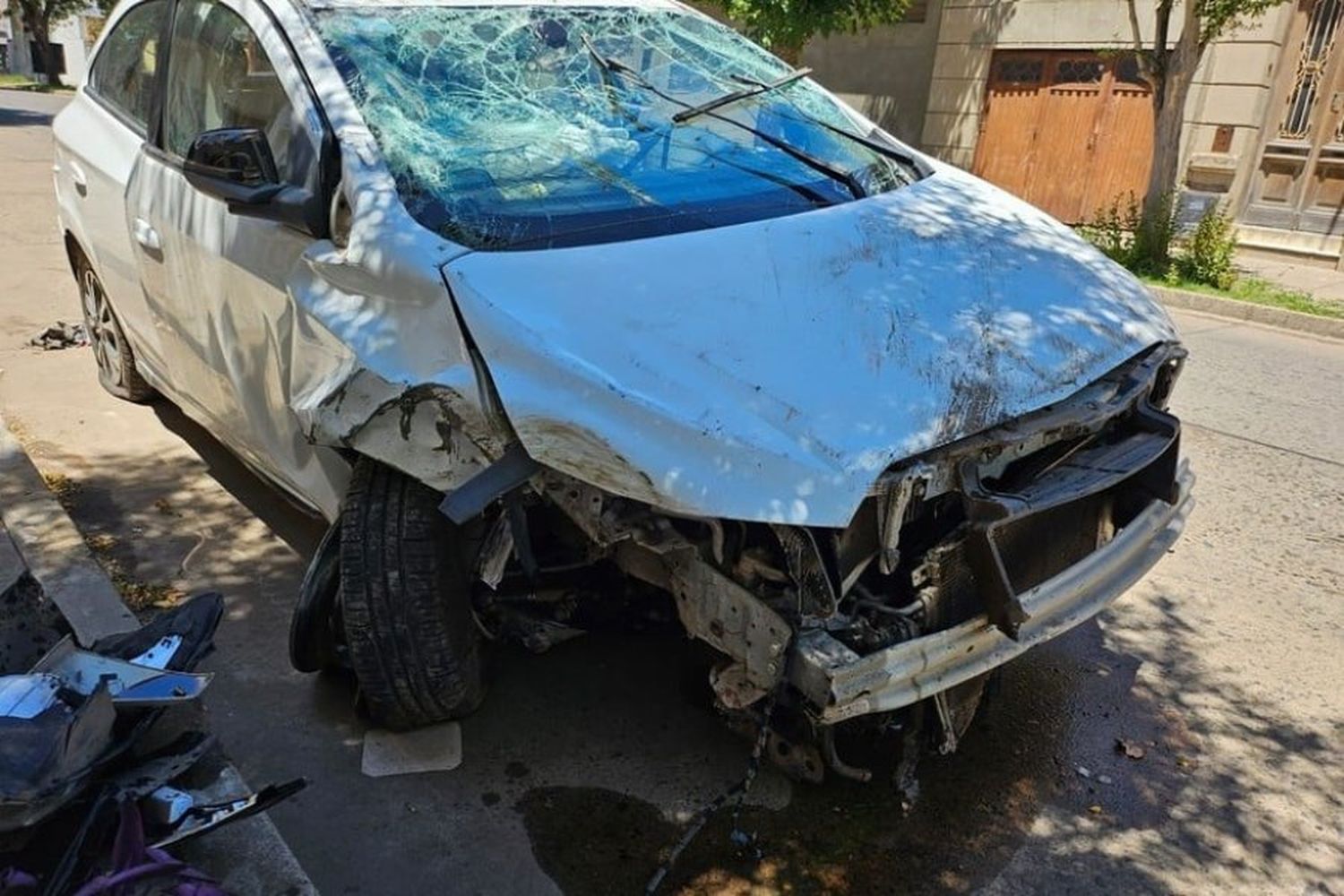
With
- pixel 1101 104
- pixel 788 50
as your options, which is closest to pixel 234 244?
pixel 788 50

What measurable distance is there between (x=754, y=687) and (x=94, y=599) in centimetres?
226

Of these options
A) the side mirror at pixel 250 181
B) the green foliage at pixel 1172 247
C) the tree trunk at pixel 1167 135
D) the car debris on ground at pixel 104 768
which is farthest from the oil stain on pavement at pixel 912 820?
the tree trunk at pixel 1167 135

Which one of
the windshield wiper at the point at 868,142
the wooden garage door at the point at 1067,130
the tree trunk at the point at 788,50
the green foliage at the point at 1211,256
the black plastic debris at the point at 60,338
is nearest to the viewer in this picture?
the windshield wiper at the point at 868,142

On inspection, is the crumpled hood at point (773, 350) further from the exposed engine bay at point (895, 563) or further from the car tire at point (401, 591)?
the car tire at point (401, 591)

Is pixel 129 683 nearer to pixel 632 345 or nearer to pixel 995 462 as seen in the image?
pixel 632 345

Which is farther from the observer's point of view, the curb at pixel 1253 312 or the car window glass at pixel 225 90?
the curb at pixel 1253 312

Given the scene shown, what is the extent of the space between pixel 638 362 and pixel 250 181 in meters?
1.39

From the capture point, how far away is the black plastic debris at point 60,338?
6.12 meters

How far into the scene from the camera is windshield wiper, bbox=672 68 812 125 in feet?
11.0

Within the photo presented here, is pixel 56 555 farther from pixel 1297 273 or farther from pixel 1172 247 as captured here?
pixel 1297 273

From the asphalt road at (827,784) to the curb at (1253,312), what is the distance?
499 cm

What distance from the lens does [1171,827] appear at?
279 cm

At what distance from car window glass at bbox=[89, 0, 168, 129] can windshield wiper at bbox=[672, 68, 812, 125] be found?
7.03ft

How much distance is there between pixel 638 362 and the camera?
2.26 m
